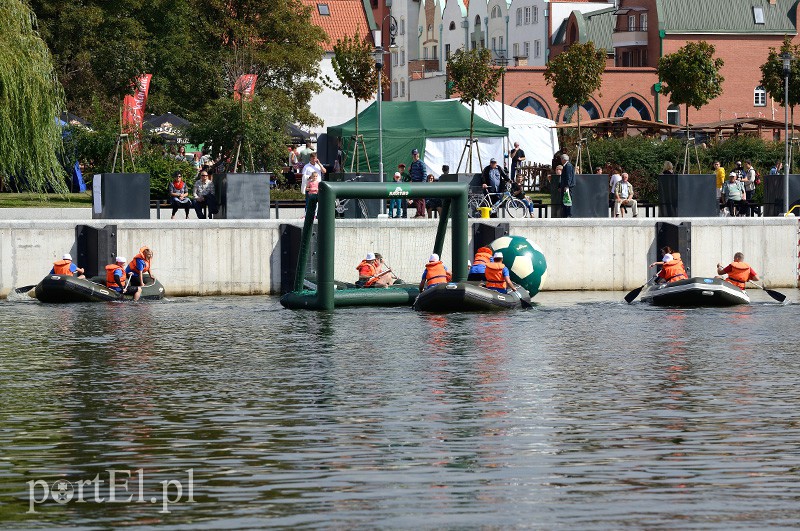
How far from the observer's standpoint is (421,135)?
56750 mm

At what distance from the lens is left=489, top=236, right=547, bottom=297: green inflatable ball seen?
32.9 m

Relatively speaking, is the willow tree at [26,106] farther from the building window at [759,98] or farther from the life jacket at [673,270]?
the building window at [759,98]

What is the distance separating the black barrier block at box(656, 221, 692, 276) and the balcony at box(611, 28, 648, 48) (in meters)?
59.5

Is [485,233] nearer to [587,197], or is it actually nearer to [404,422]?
[587,197]

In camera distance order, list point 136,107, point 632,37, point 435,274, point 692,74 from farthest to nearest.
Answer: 1. point 632,37
2. point 692,74
3. point 136,107
4. point 435,274

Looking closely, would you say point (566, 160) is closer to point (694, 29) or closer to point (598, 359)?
point (598, 359)

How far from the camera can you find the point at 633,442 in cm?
1548

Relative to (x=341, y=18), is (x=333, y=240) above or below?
below

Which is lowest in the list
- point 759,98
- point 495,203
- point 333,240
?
point 333,240

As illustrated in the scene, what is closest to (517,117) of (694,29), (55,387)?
(694,29)

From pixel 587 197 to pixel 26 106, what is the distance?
13.9 meters

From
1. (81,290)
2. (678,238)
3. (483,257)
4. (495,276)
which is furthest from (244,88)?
(495,276)

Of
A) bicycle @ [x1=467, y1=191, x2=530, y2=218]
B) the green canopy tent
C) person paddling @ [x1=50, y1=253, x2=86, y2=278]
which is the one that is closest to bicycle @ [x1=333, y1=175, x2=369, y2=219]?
bicycle @ [x1=467, y1=191, x2=530, y2=218]

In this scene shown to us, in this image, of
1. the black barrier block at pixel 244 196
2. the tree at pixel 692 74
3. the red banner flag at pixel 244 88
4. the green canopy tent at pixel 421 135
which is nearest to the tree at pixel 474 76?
the green canopy tent at pixel 421 135
